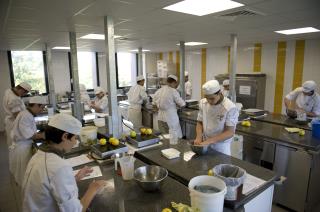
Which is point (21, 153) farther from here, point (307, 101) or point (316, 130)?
point (307, 101)

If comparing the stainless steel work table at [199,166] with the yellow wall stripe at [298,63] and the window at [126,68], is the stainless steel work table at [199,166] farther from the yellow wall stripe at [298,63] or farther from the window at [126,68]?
the window at [126,68]

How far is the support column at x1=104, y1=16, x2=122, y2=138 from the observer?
242cm

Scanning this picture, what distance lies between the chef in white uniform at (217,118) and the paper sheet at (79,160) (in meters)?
1.13

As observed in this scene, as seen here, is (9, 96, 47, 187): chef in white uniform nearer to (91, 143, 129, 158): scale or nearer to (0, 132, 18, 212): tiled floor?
(0, 132, 18, 212): tiled floor

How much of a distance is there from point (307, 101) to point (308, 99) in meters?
0.04

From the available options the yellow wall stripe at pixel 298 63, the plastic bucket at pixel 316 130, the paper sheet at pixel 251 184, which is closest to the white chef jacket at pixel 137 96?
the plastic bucket at pixel 316 130

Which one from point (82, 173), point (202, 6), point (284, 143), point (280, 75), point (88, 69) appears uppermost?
point (202, 6)

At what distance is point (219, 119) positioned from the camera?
7.88ft

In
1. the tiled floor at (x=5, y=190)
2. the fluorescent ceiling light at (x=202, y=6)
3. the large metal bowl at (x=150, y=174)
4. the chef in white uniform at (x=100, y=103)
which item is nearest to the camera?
the large metal bowl at (x=150, y=174)

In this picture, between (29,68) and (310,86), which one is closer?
(310,86)

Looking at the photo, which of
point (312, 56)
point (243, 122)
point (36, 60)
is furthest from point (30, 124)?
point (312, 56)

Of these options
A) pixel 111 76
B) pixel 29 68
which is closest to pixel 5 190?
pixel 111 76

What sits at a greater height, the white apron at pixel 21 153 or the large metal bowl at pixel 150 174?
the large metal bowl at pixel 150 174

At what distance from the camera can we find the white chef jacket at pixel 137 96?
5035 millimetres
